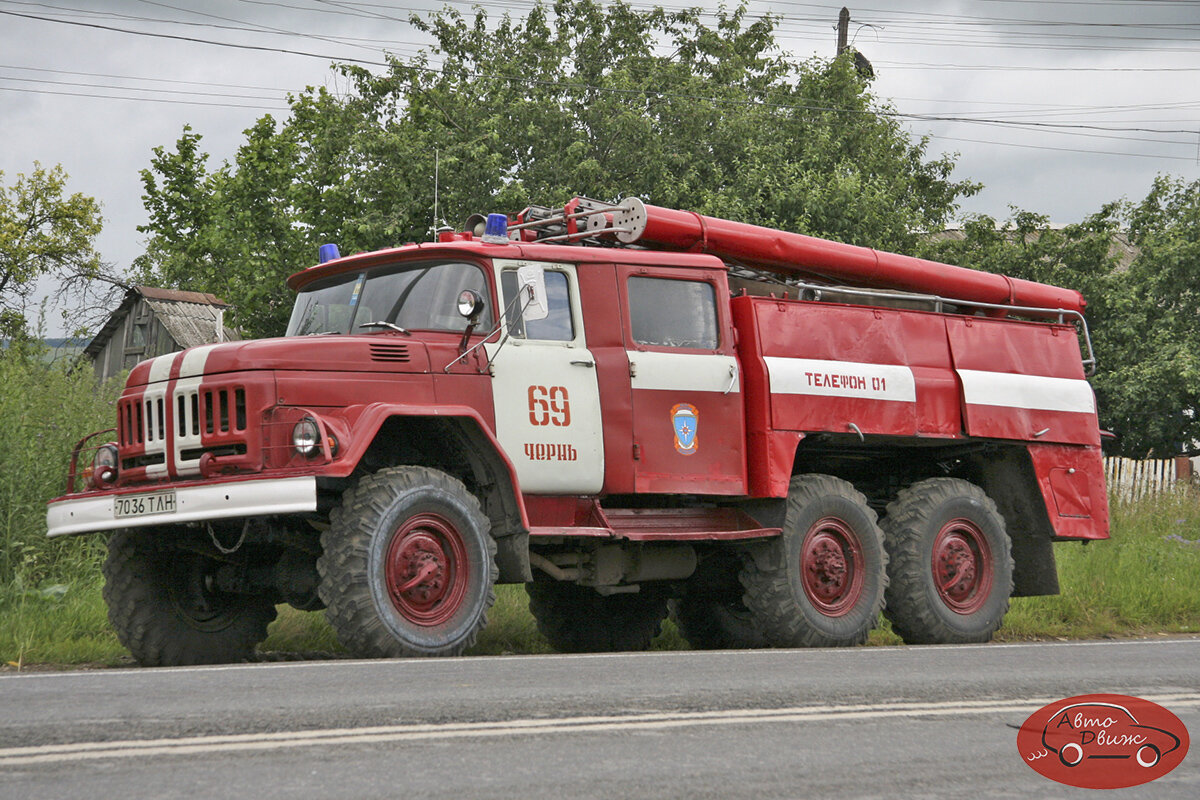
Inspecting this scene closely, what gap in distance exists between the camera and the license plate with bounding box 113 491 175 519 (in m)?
8.60

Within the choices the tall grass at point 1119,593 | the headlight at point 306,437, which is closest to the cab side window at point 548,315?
the headlight at point 306,437

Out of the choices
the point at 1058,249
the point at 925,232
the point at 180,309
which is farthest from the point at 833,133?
the point at 180,309

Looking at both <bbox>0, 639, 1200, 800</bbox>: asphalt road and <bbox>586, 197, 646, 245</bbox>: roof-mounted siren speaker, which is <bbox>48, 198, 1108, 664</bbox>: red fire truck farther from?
<bbox>0, 639, 1200, 800</bbox>: asphalt road

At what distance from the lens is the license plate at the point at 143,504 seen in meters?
8.60

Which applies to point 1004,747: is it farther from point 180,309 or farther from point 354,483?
point 180,309

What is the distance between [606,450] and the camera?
1030 centimetres

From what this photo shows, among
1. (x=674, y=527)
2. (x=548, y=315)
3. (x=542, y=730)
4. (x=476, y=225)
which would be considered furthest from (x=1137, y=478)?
(x=542, y=730)

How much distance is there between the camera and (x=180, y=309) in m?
38.7

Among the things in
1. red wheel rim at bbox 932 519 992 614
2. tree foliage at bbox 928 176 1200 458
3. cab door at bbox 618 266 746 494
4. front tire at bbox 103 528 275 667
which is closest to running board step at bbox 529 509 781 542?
cab door at bbox 618 266 746 494

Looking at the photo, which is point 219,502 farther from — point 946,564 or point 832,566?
point 946,564

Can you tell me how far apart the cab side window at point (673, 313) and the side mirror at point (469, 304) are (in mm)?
1511

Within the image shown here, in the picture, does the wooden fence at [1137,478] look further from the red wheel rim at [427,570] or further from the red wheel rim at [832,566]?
the red wheel rim at [427,570]

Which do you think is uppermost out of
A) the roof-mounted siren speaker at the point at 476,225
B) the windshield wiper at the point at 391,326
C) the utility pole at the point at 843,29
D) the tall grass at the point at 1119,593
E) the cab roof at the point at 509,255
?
the utility pole at the point at 843,29

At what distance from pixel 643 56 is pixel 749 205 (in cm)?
992
